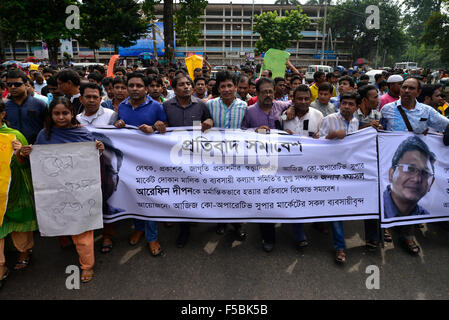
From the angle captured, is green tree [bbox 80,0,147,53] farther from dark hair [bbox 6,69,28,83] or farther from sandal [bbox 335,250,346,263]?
sandal [bbox 335,250,346,263]

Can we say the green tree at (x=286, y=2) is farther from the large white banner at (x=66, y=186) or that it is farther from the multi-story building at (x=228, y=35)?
the large white banner at (x=66, y=186)

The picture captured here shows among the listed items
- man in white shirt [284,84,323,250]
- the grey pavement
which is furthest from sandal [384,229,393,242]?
man in white shirt [284,84,323,250]

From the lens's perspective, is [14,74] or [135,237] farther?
[135,237]

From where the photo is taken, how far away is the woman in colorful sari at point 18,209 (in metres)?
2.89

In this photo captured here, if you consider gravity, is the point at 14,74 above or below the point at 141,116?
above

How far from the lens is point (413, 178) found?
339cm

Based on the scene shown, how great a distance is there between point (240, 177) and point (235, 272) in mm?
977

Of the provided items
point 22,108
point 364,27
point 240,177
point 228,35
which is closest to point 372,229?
point 240,177

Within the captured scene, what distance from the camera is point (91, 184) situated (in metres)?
3.01

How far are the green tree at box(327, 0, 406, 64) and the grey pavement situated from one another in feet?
184

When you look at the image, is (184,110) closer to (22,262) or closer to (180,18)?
(22,262)

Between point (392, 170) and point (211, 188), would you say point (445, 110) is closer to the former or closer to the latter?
Result: point (392, 170)

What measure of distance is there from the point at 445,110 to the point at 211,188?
14.9 ft

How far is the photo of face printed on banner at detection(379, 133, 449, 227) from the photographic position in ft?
11.0
